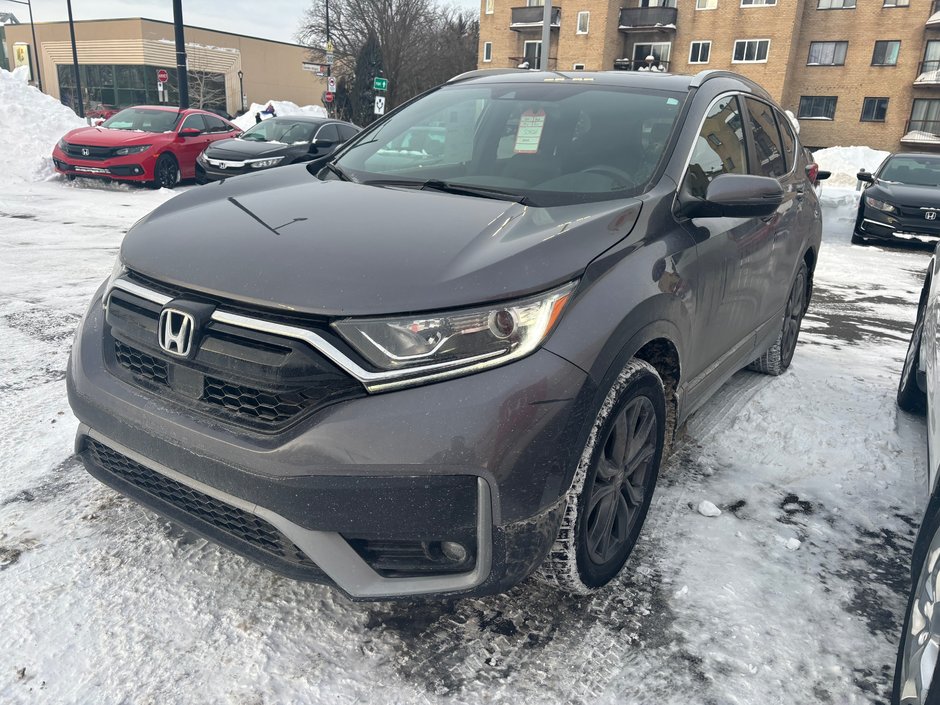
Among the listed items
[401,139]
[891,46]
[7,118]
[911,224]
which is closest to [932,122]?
[891,46]

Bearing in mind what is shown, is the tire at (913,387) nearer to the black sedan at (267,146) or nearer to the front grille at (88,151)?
the black sedan at (267,146)

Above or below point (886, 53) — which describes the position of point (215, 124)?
below

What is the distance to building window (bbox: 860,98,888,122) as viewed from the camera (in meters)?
39.6

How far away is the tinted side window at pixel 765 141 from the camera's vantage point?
12.0 feet

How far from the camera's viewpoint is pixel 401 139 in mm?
3459

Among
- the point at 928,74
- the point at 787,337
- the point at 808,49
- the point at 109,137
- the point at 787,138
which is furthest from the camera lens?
the point at 808,49

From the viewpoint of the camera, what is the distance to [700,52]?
140 ft

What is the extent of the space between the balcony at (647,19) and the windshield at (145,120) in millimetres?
35538

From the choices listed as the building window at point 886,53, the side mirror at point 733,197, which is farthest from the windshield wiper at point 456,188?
the building window at point 886,53

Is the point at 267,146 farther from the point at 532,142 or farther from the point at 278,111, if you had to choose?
the point at 278,111

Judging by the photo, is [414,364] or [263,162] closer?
[414,364]

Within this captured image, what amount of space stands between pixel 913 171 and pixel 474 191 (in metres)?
12.3

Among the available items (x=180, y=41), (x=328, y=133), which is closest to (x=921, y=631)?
(x=328, y=133)

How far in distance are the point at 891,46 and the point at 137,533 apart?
153 feet
